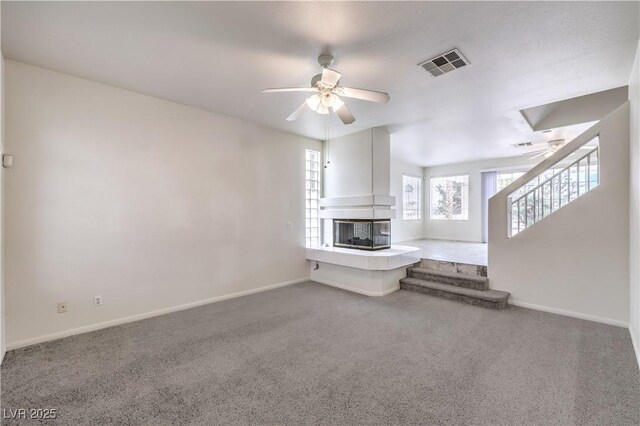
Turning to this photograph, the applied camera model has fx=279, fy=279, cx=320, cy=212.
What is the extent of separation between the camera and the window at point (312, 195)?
215 inches

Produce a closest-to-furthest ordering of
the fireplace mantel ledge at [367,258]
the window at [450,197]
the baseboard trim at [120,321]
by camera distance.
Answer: the baseboard trim at [120,321], the fireplace mantel ledge at [367,258], the window at [450,197]

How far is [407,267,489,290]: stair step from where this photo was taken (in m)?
4.11

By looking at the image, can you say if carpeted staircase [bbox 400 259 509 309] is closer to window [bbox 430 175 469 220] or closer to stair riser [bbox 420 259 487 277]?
stair riser [bbox 420 259 487 277]

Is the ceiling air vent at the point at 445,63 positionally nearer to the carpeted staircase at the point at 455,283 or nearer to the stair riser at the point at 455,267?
the carpeted staircase at the point at 455,283

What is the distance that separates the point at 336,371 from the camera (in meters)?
2.29

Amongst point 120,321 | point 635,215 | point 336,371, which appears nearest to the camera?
point 336,371

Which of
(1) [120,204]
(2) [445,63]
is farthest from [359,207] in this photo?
(1) [120,204]

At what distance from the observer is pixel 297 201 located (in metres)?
Result: 5.26

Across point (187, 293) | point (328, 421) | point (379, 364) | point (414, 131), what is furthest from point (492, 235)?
point (187, 293)

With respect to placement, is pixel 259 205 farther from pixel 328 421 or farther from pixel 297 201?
pixel 328 421

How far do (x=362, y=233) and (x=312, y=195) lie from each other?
4.14ft

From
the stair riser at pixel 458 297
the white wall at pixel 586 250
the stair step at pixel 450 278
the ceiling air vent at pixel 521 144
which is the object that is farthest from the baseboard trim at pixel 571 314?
the ceiling air vent at pixel 521 144

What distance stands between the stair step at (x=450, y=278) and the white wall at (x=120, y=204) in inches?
99.3

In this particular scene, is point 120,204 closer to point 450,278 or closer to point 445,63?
point 445,63
